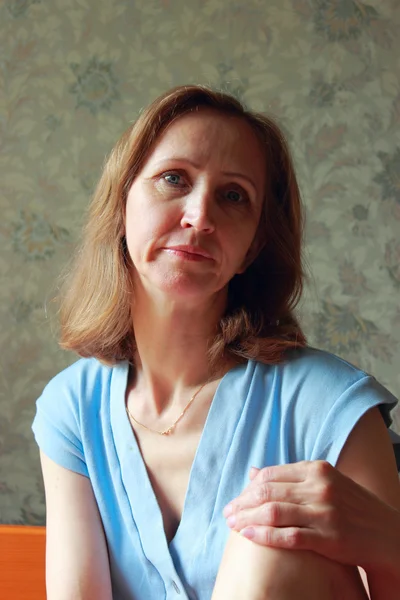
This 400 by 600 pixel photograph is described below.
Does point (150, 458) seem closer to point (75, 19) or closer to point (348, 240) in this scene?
point (348, 240)

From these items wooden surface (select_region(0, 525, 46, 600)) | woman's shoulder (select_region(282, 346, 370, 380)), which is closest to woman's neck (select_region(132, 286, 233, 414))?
woman's shoulder (select_region(282, 346, 370, 380))

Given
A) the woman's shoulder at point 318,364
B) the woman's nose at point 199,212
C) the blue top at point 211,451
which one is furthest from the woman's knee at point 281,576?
A: the woman's nose at point 199,212

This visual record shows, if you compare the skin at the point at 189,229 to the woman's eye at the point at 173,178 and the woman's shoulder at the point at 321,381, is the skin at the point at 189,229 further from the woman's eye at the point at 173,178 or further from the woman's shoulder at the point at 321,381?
the woman's shoulder at the point at 321,381

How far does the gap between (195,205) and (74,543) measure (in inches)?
21.1

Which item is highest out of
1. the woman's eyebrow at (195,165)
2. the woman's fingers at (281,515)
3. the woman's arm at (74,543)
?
the woman's eyebrow at (195,165)

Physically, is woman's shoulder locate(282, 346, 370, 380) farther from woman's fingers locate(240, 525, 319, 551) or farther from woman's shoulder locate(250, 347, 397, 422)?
woman's fingers locate(240, 525, 319, 551)

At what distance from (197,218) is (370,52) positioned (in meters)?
1.04

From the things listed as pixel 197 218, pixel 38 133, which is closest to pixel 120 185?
pixel 197 218

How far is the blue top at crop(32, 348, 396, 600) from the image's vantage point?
38.8 inches

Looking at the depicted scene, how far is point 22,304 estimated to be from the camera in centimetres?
181

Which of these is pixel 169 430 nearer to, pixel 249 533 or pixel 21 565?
pixel 249 533

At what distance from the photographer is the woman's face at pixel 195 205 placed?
1.00 metres

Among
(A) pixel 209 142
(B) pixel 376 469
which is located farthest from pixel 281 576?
(A) pixel 209 142

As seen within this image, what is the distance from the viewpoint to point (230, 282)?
1189mm
